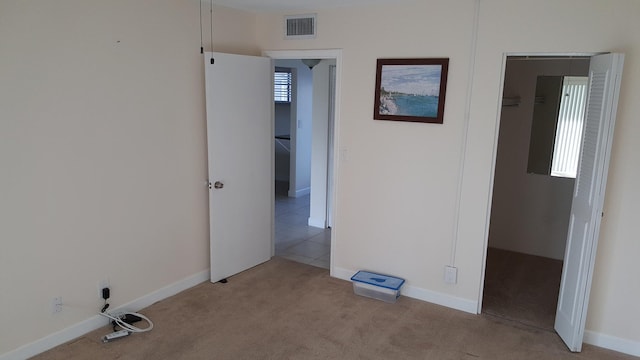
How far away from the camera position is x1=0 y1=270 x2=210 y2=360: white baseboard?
2.76m

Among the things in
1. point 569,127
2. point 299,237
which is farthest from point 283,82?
point 569,127

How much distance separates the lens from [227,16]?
12.7 ft

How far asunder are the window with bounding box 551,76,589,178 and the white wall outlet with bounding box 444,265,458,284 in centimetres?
187

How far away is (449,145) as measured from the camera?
3469 millimetres

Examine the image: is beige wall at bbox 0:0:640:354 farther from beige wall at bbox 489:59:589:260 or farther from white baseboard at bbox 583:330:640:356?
beige wall at bbox 489:59:589:260

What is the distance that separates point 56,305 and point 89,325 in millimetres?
305

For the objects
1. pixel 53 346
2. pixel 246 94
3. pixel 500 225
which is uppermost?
pixel 246 94

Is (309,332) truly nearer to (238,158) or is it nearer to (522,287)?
(238,158)

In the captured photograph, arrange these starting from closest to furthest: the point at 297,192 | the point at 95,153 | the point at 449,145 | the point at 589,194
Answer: the point at 589,194, the point at 95,153, the point at 449,145, the point at 297,192

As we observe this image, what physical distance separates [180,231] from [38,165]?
1286 mm

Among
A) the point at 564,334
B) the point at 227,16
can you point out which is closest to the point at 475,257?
the point at 564,334

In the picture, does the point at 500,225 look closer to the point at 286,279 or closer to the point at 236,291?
the point at 286,279

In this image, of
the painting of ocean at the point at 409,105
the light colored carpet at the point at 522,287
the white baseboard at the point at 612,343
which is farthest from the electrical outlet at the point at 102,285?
the white baseboard at the point at 612,343

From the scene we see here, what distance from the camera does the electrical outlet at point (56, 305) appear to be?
288 centimetres
